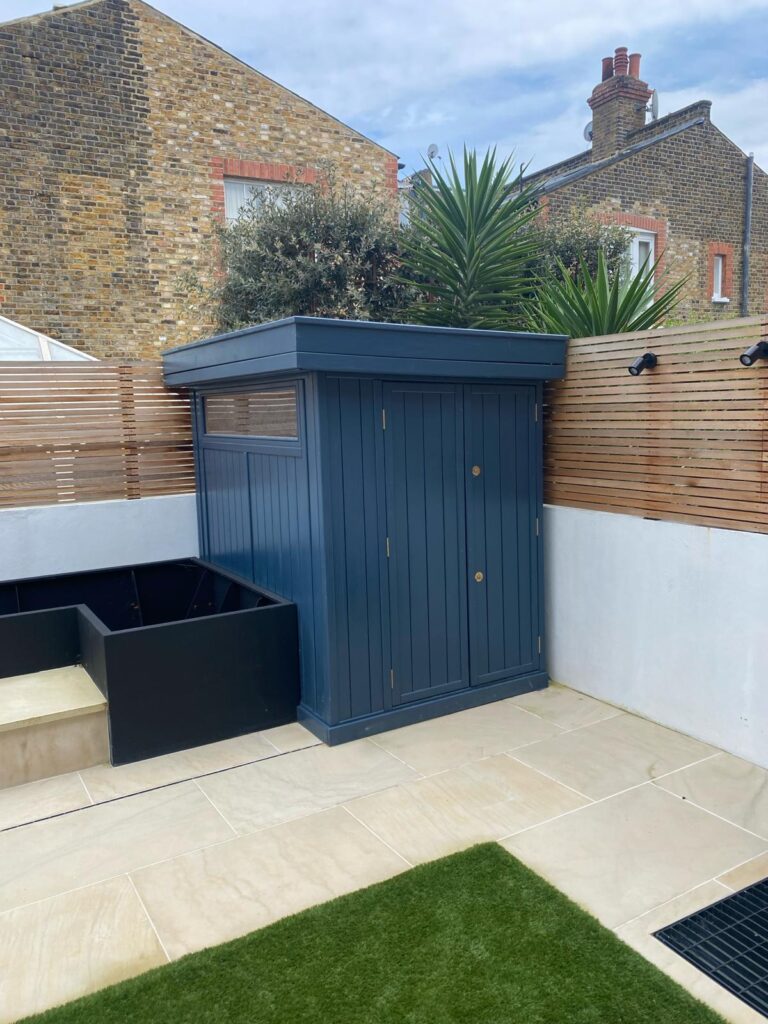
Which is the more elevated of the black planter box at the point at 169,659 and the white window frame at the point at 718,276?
the white window frame at the point at 718,276

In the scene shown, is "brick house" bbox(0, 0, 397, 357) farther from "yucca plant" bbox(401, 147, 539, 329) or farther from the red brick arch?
"yucca plant" bbox(401, 147, 539, 329)

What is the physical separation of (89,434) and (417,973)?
4.52m

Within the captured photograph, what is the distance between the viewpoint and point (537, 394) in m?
5.47

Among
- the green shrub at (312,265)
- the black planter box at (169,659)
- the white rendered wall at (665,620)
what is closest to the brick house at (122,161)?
the green shrub at (312,265)

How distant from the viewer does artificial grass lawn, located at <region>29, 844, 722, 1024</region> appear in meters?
2.70

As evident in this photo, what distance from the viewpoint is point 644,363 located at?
4707 mm

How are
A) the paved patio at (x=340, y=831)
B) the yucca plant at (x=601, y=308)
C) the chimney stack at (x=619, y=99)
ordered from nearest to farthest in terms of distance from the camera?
the paved patio at (x=340, y=831) < the yucca plant at (x=601, y=308) < the chimney stack at (x=619, y=99)

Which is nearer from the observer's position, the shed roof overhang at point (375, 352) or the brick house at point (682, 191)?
the shed roof overhang at point (375, 352)

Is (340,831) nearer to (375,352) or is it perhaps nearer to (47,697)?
(47,697)

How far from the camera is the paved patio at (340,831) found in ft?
10.3

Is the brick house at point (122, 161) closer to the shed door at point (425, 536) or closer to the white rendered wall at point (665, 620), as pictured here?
the shed door at point (425, 536)

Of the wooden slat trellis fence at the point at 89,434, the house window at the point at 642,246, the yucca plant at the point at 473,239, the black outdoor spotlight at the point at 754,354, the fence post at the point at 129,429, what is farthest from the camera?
the house window at the point at 642,246

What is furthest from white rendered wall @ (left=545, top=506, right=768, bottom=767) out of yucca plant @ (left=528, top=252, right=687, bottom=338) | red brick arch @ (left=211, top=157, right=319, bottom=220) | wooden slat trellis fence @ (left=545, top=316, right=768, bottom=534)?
red brick arch @ (left=211, top=157, right=319, bottom=220)

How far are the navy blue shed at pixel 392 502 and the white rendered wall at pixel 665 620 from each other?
0.21 meters
